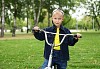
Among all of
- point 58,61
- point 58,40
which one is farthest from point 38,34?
point 58,61

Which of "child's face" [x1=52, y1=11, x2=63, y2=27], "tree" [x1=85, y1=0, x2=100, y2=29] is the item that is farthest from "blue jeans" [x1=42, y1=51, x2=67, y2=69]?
"tree" [x1=85, y1=0, x2=100, y2=29]

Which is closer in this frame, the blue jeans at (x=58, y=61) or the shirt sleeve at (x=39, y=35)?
the blue jeans at (x=58, y=61)

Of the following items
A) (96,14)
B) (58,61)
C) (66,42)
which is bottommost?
(96,14)

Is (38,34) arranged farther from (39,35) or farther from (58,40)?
(58,40)

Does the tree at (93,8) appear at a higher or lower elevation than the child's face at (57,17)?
lower

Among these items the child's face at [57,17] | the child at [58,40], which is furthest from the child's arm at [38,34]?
the child's face at [57,17]

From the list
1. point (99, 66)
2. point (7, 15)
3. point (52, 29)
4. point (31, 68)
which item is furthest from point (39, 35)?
point (7, 15)

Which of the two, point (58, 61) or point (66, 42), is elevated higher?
point (66, 42)

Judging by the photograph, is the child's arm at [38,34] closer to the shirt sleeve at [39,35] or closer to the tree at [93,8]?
the shirt sleeve at [39,35]

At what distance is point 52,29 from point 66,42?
37cm

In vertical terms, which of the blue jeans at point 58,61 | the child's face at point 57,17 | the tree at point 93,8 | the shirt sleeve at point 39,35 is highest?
the child's face at point 57,17

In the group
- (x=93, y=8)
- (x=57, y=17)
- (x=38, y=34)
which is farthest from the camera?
(x=93, y=8)

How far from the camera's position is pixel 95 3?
61.4 metres

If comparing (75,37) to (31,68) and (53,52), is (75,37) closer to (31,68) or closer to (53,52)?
(53,52)
